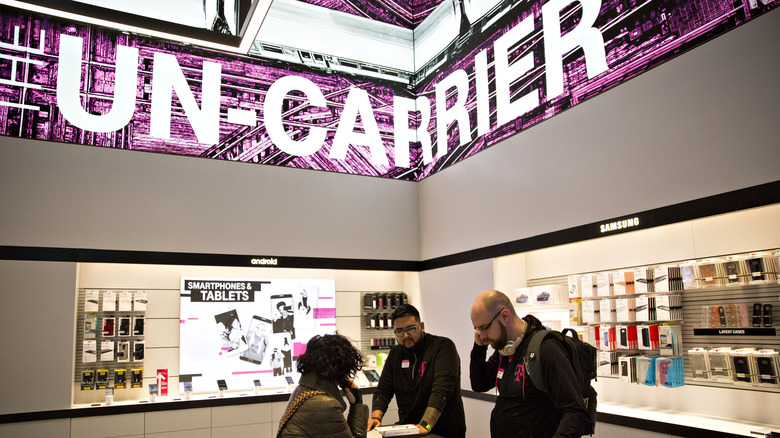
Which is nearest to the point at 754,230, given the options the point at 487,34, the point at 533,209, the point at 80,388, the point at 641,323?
the point at 641,323

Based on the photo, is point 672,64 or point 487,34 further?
point 487,34

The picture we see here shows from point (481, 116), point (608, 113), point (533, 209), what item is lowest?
point (533, 209)

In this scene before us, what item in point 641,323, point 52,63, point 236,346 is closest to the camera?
point 641,323

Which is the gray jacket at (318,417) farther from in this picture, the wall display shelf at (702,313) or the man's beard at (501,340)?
the wall display shelf at (702,313)

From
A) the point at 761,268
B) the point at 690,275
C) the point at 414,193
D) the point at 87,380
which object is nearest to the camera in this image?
the point at 761,268

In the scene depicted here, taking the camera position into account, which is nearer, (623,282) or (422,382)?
(422,382)

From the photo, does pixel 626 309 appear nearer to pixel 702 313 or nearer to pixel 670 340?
pixel 670 340

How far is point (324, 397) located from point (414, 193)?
18.7ft

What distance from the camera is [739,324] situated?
4.48 m

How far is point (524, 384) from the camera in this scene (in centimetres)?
277

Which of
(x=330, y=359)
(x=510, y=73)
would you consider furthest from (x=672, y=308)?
(x=330, y=359)

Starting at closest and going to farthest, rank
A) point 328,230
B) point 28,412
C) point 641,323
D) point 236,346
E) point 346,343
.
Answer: point 346,343 → point 641,323 → point 28,412 → point 236,346 → point 328,230

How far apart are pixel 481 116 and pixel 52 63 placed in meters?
4.81

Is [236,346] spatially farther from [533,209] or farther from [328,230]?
[533,209]
